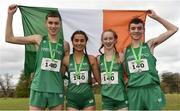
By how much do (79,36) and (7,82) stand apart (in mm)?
80576

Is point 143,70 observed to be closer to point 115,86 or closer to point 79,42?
point 115,86

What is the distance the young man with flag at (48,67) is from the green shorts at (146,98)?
1263 mm

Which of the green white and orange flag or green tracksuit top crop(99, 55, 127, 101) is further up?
the green white and orange flag

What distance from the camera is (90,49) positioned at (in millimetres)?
8758

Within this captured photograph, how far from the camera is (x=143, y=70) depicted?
23.7ft

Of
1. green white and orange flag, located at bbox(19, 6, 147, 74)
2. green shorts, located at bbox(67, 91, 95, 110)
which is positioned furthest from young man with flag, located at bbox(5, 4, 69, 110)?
green white and orange flag, located at bbox(19, 6, 147, 74)

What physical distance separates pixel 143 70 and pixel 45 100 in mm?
1822

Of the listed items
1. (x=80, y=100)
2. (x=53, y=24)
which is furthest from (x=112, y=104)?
(x=53, y=24)

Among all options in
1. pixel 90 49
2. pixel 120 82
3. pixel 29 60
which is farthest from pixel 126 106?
pixel 29 60

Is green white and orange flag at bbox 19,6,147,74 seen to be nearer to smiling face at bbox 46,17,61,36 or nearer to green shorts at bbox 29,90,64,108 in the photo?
smiling face at bbox 46,17,61,36

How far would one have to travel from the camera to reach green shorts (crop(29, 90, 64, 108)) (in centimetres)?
712

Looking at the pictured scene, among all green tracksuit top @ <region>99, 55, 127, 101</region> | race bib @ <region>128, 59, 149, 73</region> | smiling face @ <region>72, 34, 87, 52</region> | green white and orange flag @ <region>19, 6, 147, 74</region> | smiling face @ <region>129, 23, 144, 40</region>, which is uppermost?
green white and orange flag @ <region>19, 6, 147, 74</region>

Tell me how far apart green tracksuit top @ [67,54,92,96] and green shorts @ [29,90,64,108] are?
0.31 m

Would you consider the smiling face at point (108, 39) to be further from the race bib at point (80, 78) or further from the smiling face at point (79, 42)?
the race bib at point (80, 78)
